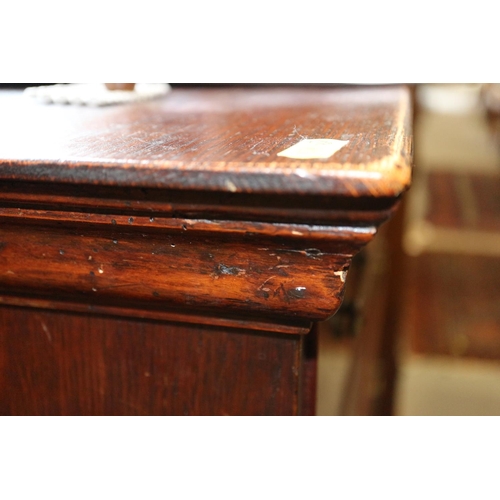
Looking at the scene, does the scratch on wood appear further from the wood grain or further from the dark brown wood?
the wood grain

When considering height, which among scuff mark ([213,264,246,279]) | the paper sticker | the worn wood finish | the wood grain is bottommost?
the worn wood finish

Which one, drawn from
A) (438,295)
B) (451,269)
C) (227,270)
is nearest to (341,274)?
(227,270)

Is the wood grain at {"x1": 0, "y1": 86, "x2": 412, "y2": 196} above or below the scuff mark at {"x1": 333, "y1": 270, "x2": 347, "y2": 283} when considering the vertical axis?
above

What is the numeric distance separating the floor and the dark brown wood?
0.42 meters

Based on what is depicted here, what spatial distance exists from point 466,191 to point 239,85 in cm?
179

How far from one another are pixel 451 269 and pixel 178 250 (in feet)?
6.67

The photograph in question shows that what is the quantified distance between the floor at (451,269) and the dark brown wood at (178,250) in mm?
416

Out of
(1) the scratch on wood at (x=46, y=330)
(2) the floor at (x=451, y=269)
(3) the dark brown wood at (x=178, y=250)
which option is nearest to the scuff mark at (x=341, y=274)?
(3) the dark brown wood at (x=178, y=250)

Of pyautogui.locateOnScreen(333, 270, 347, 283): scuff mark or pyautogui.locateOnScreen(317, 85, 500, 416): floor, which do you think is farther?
pyautogui.locateOnScreen(317, 85, 500, 416): floor

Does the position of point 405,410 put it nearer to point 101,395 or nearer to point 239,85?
point 239,85

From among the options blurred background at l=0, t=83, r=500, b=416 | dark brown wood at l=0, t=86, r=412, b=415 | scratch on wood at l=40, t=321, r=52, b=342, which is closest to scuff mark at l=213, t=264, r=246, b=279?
dark brown wood at l=0, t=86, r=412, b=415

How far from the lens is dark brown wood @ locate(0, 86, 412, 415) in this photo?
0.97ft

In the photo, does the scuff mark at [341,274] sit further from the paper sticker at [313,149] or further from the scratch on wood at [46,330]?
the scratch on wood at [46,330]

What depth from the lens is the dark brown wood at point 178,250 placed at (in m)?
0.30
